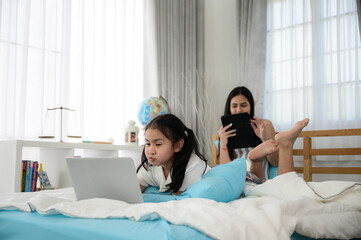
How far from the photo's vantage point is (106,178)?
117cm

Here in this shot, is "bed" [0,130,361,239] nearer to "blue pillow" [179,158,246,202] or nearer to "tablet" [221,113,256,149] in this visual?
"blue pillow" [179,158,246,202]

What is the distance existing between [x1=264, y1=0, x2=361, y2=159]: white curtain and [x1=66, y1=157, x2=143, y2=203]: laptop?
7.33ft

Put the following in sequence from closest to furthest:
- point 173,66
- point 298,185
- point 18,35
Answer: point 298,185 < point 18,35 < point 173,66

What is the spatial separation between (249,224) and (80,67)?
2.53 m

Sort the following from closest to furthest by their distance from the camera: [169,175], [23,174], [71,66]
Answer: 1. [169,175]
2. [23,174]
3. [71,66]

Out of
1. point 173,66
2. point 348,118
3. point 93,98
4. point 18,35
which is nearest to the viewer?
point 18,35

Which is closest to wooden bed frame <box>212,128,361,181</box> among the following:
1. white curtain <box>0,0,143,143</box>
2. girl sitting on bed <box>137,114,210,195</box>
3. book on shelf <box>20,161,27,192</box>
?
girl sitting on bed <box>137,114,210,195</box>

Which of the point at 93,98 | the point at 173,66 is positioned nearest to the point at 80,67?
the point at 93,98

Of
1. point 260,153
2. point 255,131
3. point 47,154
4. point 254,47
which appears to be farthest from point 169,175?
point 254,47

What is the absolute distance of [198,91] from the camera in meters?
3.64

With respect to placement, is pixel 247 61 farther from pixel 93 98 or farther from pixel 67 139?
pixel 67 139

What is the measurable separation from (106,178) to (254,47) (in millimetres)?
2625

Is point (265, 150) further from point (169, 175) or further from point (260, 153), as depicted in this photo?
point (169, 175)

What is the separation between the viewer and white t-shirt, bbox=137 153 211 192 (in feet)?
5.00
